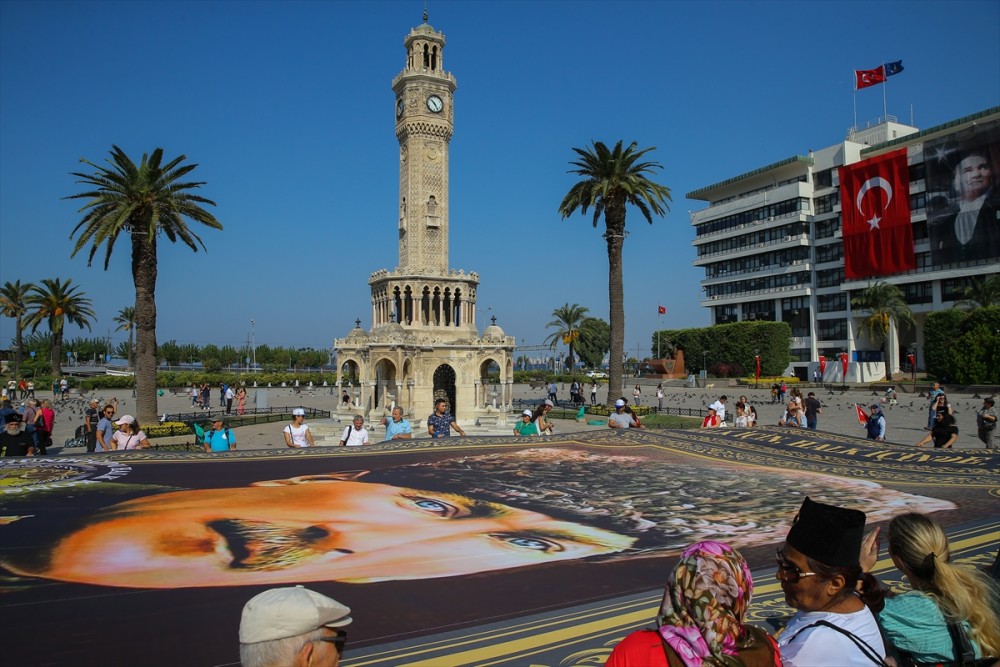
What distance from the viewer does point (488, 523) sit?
7797 millimetres

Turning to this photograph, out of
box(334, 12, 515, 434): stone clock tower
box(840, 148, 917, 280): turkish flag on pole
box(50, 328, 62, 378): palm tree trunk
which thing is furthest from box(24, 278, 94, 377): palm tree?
box(840, 148, 917, 280): turkish flag on pole

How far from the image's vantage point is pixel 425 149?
37.2 m

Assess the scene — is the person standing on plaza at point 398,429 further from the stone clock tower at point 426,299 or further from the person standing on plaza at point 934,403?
the stone clock tower at point 426,299

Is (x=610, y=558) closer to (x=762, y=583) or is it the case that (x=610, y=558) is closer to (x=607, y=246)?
(x=762, y=583)

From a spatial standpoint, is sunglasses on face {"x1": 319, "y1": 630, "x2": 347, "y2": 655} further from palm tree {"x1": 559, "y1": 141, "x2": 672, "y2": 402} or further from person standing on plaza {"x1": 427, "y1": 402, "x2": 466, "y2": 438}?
palm tree {"x1": 559, "y1": 141, "x2": 672, "y2": 402}

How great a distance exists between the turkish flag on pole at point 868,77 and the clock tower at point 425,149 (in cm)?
5541

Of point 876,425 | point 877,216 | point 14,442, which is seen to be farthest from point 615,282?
point 877,216

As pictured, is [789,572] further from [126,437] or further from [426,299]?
[426,299]

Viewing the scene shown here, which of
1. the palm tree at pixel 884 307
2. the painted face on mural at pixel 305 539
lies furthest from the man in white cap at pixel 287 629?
the palm tree at pixel 884 307

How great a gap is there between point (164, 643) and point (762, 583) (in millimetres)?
4752

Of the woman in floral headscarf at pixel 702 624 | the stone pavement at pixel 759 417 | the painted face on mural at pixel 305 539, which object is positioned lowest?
the stone pavement at pixel 759 417

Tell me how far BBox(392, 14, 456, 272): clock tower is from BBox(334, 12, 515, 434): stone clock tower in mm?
56

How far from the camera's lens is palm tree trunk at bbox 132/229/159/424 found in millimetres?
27141

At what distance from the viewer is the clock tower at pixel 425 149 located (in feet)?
121
